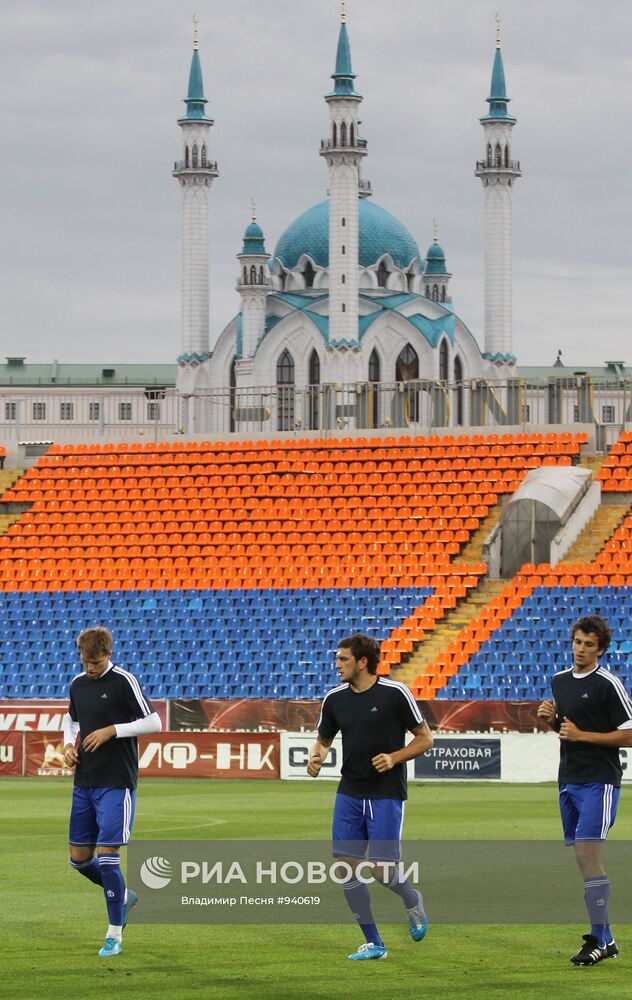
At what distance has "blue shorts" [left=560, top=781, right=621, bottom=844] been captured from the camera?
10.5 m

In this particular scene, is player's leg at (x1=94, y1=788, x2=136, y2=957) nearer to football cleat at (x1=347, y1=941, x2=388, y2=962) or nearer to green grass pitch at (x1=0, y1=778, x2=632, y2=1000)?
green grass pitch at (x1=0, y1=778, x2=632, y2=1000)

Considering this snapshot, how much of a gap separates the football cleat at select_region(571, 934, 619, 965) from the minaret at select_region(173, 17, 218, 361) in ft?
255

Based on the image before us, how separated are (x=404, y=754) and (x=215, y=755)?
18.0 metres

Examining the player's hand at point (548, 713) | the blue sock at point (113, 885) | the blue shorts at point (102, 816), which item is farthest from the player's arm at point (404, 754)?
the blue sock at point (113, 885)

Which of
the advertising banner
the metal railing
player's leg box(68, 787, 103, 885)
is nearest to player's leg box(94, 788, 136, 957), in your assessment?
player's leg box(68, 787, 103, 885)

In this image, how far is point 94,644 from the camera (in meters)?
10.7

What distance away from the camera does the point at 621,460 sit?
4181cm

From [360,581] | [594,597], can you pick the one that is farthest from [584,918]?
[360,581]

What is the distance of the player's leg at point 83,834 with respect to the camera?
1089 centimetres

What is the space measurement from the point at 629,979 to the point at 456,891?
4.12 meters

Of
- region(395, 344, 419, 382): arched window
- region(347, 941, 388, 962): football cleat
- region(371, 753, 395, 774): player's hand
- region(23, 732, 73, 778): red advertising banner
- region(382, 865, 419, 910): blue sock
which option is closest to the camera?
region(371, 753, 395, 774): player's hand

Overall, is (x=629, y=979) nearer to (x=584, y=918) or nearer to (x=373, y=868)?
(x=373, y=868)

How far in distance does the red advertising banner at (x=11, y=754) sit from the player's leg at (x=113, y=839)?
18260 mm

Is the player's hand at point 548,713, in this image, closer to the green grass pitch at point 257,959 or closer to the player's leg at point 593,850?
the player's leg at point 593,850
